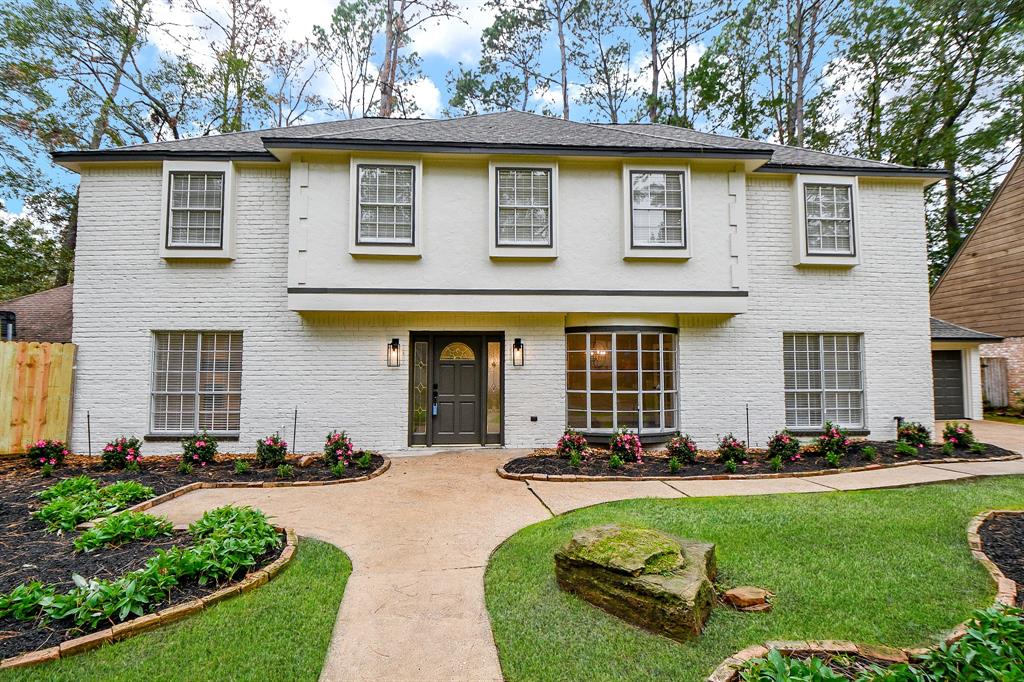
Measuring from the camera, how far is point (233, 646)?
2730mm

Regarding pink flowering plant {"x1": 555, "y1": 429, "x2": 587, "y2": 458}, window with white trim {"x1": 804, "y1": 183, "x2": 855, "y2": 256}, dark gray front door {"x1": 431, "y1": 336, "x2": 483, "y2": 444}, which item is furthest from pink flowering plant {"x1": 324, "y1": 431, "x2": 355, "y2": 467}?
window with white trim {"x1": 804, "y1": 183, "x2": 855, "y2": 256}

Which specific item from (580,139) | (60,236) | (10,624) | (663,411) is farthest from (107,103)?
(663,411)

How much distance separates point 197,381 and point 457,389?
15.6ft

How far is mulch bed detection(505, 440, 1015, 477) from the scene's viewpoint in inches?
278

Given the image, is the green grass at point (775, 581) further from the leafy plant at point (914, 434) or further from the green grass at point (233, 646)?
the leafy plant at point (914, 434)

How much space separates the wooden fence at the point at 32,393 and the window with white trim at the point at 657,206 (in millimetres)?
10554

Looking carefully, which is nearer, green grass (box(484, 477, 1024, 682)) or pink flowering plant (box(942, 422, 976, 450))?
green grass (box(484, 477, 1024, 682))

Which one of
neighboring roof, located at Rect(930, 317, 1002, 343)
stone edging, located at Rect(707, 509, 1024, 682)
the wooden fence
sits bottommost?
stone edging, located at Rect(707, 509, 1024, 682)

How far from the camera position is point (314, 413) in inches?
331

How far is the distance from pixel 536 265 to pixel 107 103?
56.6ft

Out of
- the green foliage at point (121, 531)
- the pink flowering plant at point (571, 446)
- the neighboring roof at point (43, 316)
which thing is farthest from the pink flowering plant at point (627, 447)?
the neighboring roof at point (43, 316)

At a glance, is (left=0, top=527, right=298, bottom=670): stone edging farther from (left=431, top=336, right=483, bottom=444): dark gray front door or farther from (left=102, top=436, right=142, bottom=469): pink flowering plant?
(left=102, top=436, right=142, bottom=469): pink flowering plant

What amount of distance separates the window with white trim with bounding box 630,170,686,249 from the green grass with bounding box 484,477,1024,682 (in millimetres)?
4919

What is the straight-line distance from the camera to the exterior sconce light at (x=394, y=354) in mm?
8547
